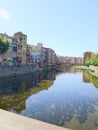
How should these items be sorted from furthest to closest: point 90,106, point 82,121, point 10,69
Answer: point 10,69 → point 90,106 → point 82,121

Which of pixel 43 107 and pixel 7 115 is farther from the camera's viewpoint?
pixel 43 107

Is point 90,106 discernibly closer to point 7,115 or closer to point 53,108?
point 53,108

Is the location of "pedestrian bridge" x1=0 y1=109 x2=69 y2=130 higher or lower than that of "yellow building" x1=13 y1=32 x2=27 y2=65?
lower

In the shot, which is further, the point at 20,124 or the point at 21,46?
the point at 21,46

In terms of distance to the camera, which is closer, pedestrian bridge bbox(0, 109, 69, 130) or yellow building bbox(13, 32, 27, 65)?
pedestrian bridge bbox(0, 109, 69, 130)

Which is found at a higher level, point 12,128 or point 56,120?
point 12,128

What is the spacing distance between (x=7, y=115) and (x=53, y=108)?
13.1 metres

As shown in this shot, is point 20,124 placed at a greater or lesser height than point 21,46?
lesser

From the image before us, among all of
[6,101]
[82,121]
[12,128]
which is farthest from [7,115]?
[6,101]

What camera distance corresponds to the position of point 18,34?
9412 centimetres

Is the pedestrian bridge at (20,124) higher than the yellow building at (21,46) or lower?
lower

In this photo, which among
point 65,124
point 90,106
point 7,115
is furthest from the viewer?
point 90,106

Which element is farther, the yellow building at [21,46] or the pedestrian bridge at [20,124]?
the yellow building at [21,46]

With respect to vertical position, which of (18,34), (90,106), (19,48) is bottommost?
(90,106)
